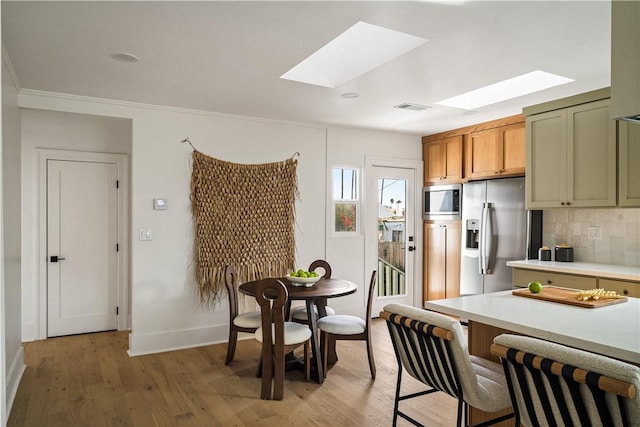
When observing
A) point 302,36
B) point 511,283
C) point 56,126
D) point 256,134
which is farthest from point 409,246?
point 56,126

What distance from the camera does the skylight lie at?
288 cm

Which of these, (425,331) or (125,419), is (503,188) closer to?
(425,331)

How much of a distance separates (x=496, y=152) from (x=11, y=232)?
15.2ft

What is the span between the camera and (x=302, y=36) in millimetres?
2578

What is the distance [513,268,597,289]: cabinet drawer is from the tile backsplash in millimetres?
719

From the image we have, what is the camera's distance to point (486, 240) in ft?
15.4

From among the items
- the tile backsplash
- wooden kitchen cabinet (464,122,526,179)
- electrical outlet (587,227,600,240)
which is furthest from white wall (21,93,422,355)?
electrical outlet (587,227,600,240)

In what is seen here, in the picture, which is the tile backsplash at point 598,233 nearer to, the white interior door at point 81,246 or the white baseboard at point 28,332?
the white interior door at point 81,246

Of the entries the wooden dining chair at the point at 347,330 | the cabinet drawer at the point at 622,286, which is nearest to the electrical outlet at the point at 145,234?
the wooden dining chair at the point at 347,330

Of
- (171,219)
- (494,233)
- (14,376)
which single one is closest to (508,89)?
(494,233)

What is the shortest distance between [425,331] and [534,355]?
48 centimetres

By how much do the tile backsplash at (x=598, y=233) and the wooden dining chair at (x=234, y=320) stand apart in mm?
3143

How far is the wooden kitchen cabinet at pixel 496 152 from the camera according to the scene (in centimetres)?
461

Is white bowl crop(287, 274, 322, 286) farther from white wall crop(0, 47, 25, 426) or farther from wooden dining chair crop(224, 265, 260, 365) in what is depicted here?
white wall crop(0, 47, 25, 426)
